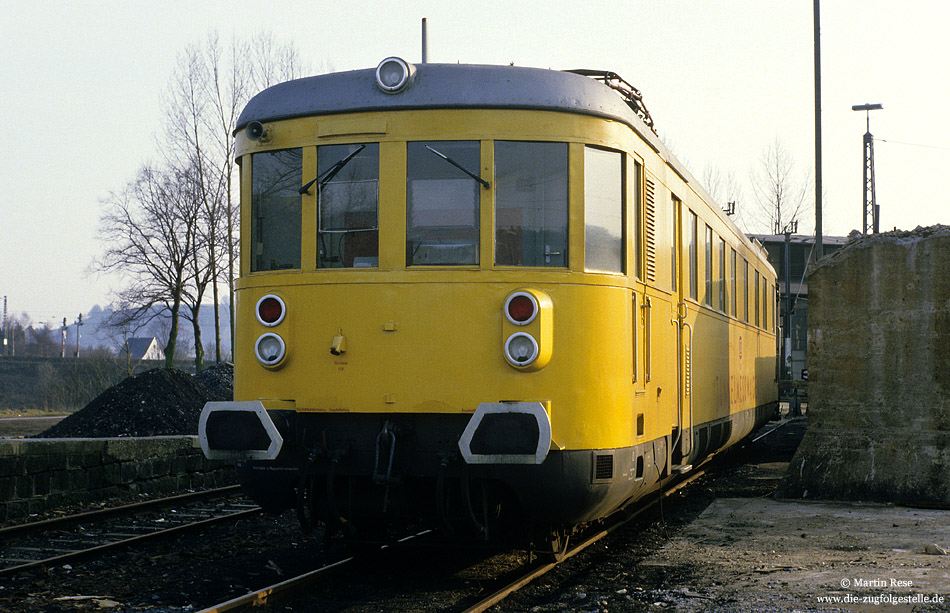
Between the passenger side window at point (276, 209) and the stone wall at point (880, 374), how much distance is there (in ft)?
22.1

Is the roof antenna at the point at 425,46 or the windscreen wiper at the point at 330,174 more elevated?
the roof antenna at the point at 425,46

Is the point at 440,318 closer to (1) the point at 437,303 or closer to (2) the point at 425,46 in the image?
(1) the point at 437,303

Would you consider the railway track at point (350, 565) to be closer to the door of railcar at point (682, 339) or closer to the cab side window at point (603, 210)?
the door of railcar at point (682, 339)

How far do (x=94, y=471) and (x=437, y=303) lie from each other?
6424mm

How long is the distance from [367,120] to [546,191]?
4.02 feet

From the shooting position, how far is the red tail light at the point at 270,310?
21.4 ft

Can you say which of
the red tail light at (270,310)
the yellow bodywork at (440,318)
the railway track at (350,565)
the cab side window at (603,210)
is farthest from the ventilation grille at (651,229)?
the red tail light at (270,310)

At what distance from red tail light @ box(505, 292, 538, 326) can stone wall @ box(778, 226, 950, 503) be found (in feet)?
19.9

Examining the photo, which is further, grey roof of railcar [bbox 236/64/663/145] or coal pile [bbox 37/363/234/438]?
coal pile [bbox 37/363/234/438]

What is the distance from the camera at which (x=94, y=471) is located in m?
11.1

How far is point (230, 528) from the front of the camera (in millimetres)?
9305

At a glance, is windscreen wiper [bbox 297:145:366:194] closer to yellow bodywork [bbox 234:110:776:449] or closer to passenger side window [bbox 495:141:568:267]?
yellow bodywork [bbox 234:110:776:449]

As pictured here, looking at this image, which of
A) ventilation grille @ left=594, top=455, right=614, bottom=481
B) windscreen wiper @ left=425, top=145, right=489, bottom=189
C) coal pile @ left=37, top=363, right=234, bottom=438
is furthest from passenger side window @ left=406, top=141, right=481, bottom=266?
coal pile @ left=37, top=363, right=234, bottom=438

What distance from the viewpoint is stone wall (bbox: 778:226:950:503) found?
10648mm
